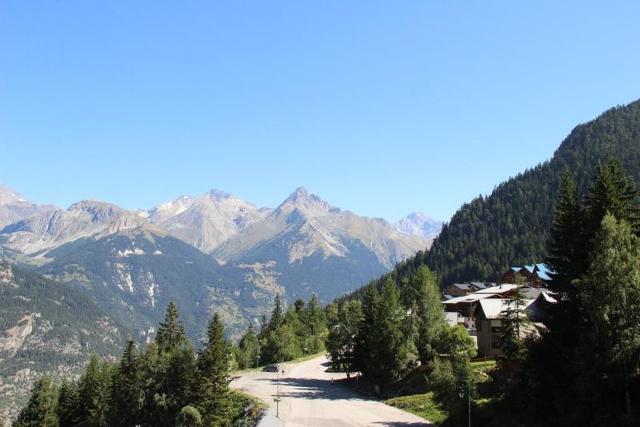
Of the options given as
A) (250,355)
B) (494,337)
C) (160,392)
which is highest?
(494,337)

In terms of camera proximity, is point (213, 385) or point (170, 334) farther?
point (170, 334)

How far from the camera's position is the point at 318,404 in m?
75.7

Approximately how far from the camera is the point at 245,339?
171 metres

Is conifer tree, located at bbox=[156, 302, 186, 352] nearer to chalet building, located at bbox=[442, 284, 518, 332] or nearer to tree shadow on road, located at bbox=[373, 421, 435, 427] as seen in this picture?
tree shadow on road, located at bbox=[373, 421, 435, 427]

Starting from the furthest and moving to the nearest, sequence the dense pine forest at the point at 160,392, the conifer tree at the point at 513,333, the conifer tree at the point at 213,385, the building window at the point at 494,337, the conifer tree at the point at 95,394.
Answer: the conifer tree at the point at 95,394
the building window at the point at 494,337
the dense pine forest at the point at 160,392
the conifer tree at the point at 213,385
the conifer tree at the point at 513,333

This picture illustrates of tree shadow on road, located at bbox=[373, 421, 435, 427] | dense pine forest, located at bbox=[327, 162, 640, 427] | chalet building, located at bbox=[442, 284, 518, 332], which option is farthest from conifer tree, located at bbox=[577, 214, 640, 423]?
chalet building, located at bbox=[442, 284, 518, 332]

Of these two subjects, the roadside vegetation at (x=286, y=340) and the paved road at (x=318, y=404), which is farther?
the roadside vegetation at (x=286, y=340)

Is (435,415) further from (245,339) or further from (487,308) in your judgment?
(245,339)

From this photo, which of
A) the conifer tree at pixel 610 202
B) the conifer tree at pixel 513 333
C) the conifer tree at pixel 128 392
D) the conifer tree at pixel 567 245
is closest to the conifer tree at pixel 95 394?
the conifer tree at pixel 128 392

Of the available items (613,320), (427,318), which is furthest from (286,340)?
(613,320)

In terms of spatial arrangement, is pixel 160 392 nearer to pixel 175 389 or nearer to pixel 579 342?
pixel 175 389

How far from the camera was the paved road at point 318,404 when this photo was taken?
63188mm

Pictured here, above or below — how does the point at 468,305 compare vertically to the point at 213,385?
above

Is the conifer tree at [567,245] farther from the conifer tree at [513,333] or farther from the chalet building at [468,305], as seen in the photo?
the chalet building at [468,305]
